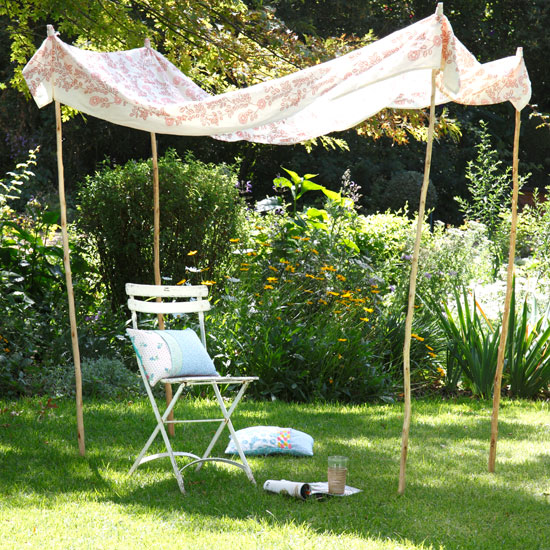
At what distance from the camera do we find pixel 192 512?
3.10 m

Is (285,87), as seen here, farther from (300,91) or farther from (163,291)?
(163,291)

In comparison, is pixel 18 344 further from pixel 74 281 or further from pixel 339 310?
pixel 339 310

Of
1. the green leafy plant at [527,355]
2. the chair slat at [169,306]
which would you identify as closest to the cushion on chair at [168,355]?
the chair slat at [169,306]

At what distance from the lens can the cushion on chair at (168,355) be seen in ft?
11.9

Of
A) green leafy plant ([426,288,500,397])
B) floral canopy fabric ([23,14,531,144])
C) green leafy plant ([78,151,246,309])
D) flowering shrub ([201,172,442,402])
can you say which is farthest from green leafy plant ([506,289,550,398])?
green leafy plant ([78,151,246,309])

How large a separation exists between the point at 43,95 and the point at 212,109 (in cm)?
98

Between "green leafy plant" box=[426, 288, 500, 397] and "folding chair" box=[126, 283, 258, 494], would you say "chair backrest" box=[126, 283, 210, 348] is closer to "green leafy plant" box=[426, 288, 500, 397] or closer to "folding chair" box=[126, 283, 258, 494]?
"folding chair" box=[126, 283, 258, 494]

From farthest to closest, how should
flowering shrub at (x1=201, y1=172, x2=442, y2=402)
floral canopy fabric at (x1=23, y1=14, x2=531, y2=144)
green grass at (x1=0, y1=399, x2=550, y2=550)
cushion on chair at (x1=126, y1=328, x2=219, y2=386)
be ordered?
flowering shrub at (x1=201, y1=172, x2=442, y2=402) < cushion on chair at (x1=126, y1=328, x2=219, y2=386) < floral canopy fabric at (x1=23, y1=14, x2=531, y2=144) < green grass at (x1=0, y1=399, x2=550, y2=550)

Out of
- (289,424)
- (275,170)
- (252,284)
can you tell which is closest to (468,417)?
(289,424)

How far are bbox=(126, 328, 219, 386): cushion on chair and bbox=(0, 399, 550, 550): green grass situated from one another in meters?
0.52

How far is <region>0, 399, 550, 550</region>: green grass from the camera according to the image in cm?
282

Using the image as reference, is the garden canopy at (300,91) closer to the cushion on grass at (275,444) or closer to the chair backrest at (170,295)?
the chair backrest at (170,295)

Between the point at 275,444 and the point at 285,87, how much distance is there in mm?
1943

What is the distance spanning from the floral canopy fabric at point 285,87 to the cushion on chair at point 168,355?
1052 mm
